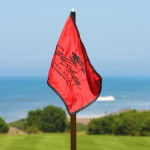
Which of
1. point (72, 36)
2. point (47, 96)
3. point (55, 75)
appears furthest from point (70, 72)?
point (47, 96)

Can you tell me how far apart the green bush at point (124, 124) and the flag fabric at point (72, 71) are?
9.39 meters

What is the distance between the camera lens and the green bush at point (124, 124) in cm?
1541

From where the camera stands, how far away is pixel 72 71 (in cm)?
642

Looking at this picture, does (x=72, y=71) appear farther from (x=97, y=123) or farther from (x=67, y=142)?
(x=97, y=123)

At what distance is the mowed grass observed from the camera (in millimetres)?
12617

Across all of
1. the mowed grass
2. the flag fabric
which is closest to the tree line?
the mowed grass

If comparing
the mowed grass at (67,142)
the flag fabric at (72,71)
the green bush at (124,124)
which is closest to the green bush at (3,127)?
the mowed grass at (67,142)

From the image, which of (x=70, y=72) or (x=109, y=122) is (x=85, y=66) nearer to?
(x=70, y=72)

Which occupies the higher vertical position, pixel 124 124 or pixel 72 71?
pixel 124 124

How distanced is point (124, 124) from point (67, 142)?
327cm

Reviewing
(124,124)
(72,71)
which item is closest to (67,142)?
(124,124)

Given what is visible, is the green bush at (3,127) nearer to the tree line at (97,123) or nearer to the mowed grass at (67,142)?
the tree line at (97,123)

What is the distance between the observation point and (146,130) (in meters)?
15.4

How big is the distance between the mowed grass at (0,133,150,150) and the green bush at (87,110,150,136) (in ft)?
3.15
